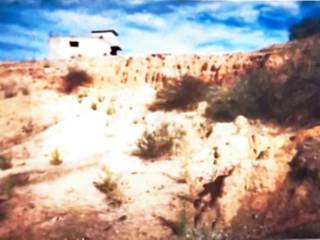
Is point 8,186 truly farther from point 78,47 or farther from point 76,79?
point 78,47

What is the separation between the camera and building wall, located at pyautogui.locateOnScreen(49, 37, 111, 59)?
10.5 feet

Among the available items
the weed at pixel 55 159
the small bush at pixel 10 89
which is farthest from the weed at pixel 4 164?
the small bush at pixel 10 89

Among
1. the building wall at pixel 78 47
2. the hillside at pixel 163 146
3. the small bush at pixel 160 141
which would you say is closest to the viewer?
the hillside at pixel 163 146

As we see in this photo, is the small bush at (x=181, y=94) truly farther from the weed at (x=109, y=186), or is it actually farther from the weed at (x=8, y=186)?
the weed at (x=8, y=186)

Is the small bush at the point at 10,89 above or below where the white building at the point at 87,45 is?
below

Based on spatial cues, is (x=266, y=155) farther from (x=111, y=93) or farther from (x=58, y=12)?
(x=58, y=12)

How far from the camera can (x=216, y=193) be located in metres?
3.01

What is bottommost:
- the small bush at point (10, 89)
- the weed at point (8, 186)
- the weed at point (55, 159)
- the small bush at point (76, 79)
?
the weed at point (8, 186)

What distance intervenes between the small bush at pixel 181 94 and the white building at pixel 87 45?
1.07 ft

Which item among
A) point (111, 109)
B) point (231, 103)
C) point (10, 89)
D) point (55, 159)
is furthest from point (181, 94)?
point (10, 89)

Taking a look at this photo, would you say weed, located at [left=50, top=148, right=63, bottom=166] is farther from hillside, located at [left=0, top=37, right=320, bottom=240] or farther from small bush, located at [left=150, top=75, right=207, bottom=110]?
small bush, located at [left=150, top=75, right=207, bottom=110]

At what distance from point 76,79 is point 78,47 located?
0.16m

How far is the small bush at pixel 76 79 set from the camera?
324cm

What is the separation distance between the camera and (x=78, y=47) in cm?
324
